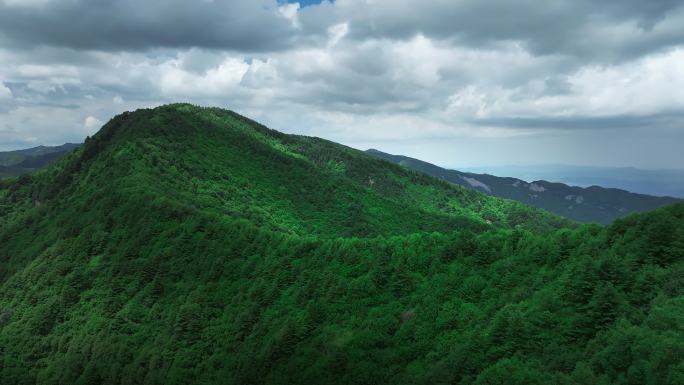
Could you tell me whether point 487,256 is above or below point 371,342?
above

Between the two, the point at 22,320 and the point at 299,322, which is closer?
the point at 299,322

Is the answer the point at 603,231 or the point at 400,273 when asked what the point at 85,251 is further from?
the point at 603,231

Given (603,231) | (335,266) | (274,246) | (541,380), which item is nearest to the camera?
(541,380)

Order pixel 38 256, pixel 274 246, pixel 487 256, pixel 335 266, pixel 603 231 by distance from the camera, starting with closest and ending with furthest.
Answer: pixel 603 231 → pixel 487 256 → pixel 335 266 → pixel 274 246 → pixel 38 256

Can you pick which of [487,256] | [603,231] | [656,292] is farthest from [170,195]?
[656,292]

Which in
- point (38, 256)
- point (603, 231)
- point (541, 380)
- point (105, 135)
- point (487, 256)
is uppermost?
point (105, 135)

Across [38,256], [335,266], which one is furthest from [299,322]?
[38,256]

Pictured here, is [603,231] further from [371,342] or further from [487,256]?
[371,342]
